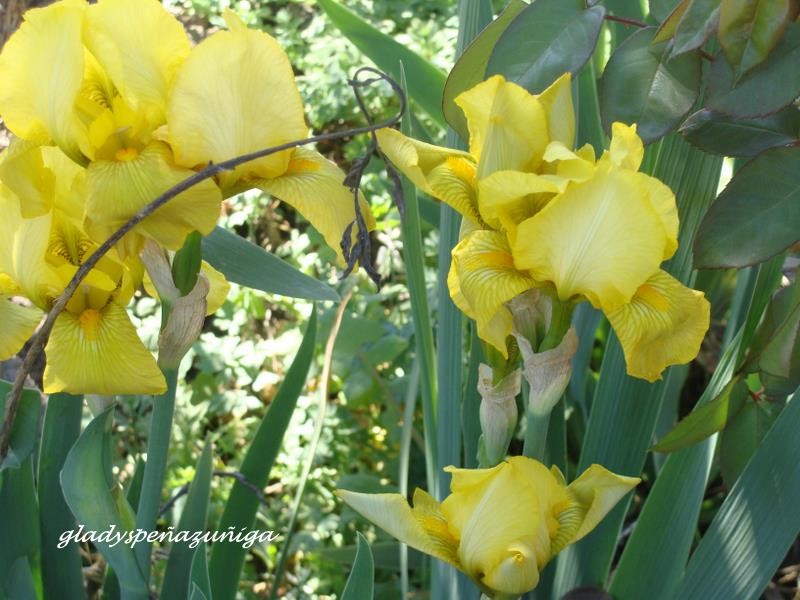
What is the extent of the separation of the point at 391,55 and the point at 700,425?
1.89 feet

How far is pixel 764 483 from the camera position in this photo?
0.70 meters

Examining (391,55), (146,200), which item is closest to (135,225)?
(146,200)

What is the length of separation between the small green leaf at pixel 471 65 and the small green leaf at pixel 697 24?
5.0 inches

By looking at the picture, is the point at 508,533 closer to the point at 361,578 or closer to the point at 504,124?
the point at 361,578

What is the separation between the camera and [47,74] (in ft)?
1.82

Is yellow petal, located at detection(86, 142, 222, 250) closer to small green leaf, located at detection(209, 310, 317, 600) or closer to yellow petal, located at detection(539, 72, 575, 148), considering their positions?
yellow petal, located at detection(539, 72, 575, 148)

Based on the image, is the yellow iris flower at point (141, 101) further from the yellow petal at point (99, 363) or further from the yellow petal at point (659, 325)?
the yellow petal at point (659, 325)

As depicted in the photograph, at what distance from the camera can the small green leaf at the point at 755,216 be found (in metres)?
0.61


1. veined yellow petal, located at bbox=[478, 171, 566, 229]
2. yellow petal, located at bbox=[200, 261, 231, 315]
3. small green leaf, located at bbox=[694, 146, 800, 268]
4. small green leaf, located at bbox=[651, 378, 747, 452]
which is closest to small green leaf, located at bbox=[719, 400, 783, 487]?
small green leaf, located at bbox=[651, 378, 747, 452]

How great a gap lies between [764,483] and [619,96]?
0.99 ft

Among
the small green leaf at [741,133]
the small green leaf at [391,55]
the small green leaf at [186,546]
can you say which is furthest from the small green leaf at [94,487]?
the small green leaf at [391,55]

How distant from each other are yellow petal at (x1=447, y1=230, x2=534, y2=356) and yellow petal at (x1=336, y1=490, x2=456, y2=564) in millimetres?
128

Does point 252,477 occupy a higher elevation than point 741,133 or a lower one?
lower

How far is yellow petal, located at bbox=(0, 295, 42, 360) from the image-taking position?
65 centimetres
